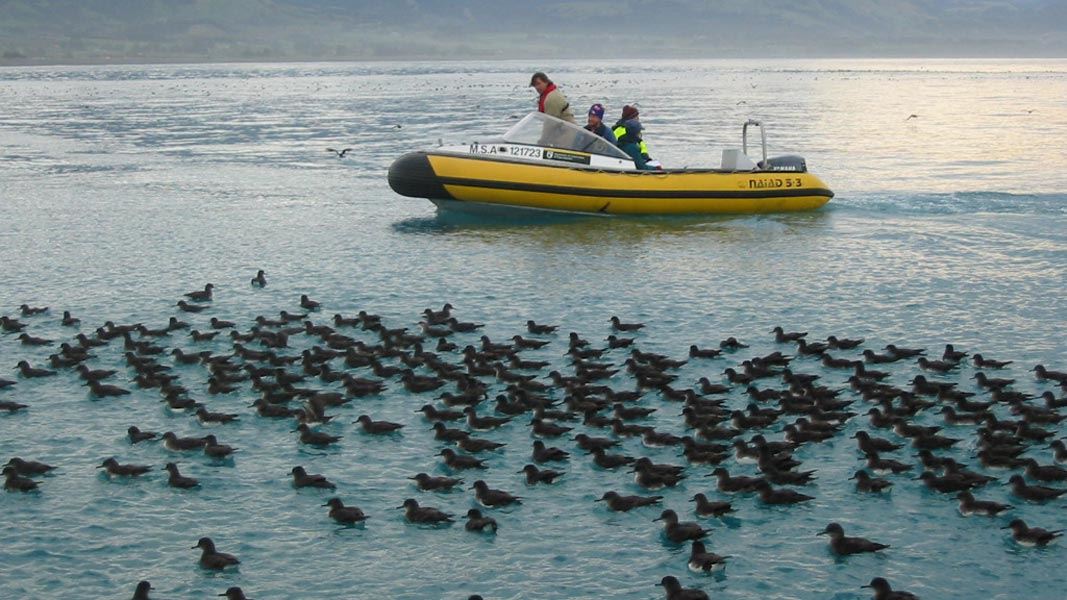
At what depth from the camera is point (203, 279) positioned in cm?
2541

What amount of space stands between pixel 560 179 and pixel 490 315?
27.2 ft

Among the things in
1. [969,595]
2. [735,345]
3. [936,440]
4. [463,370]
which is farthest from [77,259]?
[969,595]

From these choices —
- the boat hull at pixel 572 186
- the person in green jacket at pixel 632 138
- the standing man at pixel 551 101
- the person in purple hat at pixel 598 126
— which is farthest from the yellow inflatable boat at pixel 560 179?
the person in purple hat at pixel 598 126

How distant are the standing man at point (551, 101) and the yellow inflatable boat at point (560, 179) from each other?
31 centimetres

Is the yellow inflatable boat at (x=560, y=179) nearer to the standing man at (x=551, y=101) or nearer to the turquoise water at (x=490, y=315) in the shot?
the standing man at (x=551, y=101)

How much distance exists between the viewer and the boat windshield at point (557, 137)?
30297 mm

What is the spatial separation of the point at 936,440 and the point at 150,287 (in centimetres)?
1554

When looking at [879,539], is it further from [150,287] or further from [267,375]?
[150,287]

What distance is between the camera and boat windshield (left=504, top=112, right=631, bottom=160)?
99.4 ft

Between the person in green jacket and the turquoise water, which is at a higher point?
the person in green jacket

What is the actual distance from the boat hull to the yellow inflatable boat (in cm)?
2

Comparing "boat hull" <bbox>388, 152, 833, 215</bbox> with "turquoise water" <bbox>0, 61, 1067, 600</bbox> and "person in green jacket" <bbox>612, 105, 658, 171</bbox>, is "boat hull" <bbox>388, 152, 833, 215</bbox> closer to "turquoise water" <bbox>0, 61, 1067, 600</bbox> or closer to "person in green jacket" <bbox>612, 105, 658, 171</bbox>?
"turquoise water" <bbox>0, 61, 1067, 600</bbox>

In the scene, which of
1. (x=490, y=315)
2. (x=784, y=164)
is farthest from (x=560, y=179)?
(x=490, y=315)

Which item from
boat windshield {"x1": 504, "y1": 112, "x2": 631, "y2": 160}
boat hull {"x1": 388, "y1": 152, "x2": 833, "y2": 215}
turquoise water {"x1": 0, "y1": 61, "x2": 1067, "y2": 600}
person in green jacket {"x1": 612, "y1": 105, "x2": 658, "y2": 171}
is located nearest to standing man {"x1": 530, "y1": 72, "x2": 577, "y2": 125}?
boat windshield {"x1": 504, "y1": 112, "x2": 631, "y2": 160}
